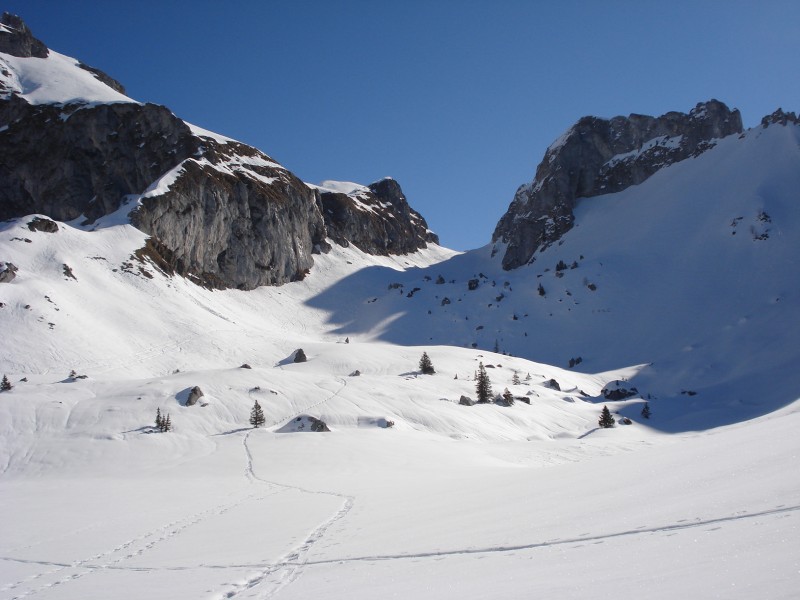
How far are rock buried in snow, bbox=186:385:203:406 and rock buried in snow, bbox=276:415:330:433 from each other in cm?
566

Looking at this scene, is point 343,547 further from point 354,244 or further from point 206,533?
point 354,244

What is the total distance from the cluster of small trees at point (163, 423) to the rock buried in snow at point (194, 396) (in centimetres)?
245

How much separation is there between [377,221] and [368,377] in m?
98.8

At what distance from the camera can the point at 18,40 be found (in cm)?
10344

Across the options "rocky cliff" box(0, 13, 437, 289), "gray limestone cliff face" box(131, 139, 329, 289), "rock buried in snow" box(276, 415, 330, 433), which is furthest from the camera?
"rocky cliff" box(0, 13, 437, 289)

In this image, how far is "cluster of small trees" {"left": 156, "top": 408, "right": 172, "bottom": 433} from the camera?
27406 millimetres

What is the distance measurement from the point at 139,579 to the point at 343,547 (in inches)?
123

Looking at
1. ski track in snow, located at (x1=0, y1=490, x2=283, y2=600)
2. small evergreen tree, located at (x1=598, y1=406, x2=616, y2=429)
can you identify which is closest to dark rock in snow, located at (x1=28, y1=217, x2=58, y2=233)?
ski track in snow, located at (x1=0, y1=490, x2=283, y2=600)

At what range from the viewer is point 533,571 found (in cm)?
573

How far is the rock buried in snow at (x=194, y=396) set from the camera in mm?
30712

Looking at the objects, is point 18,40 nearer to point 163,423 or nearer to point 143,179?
point 143,179

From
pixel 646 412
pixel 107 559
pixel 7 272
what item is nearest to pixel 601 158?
pixel 646 412

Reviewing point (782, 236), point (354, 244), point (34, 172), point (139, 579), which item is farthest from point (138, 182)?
point (782, 236)

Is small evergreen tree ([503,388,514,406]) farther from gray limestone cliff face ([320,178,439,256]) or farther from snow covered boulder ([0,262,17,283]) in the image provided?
gray limestone cliff face ([320,178,439,256])
